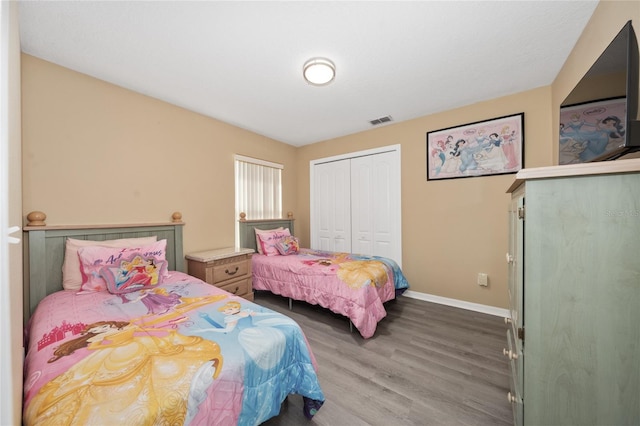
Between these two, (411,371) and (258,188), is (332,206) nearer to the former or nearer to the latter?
(258,188)

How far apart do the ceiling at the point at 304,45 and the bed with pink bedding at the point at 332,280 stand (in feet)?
6.41

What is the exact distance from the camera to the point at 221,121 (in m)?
3.16

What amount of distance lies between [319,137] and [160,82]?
236 cm

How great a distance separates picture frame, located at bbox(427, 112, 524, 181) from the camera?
257 centimetres

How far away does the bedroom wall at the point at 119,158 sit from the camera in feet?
6.07

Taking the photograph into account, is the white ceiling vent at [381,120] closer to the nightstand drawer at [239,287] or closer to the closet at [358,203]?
the closet at [358,203]

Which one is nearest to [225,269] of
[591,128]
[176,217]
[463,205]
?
[176,217]

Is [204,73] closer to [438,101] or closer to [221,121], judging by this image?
[221,121]

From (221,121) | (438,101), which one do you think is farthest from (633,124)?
(221,121)

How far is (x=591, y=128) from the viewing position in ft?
4.10

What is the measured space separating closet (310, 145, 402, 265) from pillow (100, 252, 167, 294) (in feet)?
8.67

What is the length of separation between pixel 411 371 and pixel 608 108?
78.8 inches

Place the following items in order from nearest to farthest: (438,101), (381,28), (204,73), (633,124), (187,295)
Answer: (633,124) → (381,28) → (187,295) → (204,73) → (438,101)

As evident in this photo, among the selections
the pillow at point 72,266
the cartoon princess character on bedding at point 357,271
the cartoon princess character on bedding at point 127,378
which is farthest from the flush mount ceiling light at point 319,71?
the pillow at point 72,266
